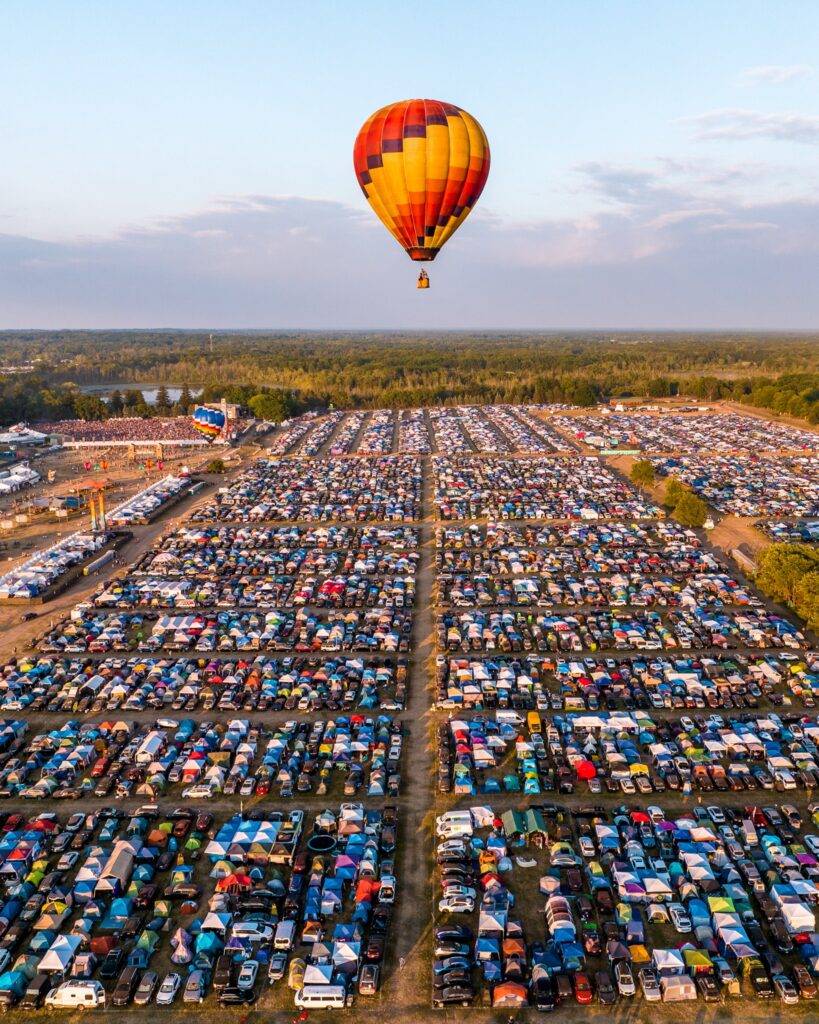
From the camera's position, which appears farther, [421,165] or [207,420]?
[207,420]

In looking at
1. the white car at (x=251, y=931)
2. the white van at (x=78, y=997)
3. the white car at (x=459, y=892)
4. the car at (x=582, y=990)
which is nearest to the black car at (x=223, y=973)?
the white car at (x=251, y=931)

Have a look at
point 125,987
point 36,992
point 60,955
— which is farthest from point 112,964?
point 36,992

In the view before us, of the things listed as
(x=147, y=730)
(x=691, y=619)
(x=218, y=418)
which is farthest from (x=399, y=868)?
(x=218, y=418)

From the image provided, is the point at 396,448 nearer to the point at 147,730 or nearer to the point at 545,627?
the point at 545,627

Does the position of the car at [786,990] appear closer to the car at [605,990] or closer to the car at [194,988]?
the car at [605,990]

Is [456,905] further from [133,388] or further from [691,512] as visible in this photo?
[133,388]

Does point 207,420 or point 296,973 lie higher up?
point 207,420

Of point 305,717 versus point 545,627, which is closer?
point 305,717
